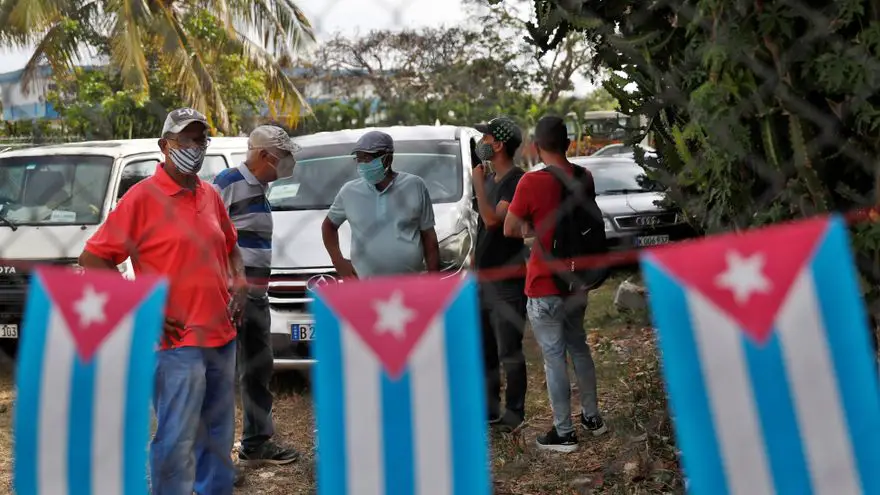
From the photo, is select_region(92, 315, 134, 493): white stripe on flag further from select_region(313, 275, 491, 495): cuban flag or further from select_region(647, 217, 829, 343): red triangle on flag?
select_region(647, 217, 829, 343): red triangle on flag

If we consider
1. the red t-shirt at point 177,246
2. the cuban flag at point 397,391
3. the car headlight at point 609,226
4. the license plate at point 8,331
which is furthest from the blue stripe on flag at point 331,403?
the car headlight at point 609,226

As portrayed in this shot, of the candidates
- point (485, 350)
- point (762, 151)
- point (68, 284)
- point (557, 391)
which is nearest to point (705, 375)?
point (68, 284)

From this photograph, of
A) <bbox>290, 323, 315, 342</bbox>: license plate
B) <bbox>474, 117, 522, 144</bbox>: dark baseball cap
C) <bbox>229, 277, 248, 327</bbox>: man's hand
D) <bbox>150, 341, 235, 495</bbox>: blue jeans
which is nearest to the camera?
<bbox>150, 341, 235, 495</bbox>: blue jeans

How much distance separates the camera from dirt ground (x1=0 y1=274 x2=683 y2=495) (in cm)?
363

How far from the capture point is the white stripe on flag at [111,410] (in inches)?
57.7

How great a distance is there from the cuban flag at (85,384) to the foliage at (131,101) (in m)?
9.45

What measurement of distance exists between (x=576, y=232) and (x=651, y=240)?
4.40 metres

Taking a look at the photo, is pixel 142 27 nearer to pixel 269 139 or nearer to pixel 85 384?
pixel 269 139

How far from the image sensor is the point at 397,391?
4.48ft

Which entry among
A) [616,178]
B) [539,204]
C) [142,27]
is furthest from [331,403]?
[616,178]

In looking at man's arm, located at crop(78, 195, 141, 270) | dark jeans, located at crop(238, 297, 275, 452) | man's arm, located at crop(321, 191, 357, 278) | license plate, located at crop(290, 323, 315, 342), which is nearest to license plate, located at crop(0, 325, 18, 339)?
license plate, located at crop(290, 323, 315, 342)

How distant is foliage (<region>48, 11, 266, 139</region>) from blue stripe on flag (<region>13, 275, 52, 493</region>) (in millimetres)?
9437

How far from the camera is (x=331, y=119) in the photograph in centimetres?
1878

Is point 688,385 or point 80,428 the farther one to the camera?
point 80,428
